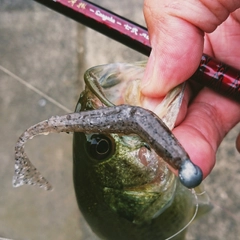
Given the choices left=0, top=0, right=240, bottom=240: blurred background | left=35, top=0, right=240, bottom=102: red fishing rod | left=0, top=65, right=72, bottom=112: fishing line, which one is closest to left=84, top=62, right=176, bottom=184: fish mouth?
left=35, top=0, right=240, bottom=102: red fishing rod

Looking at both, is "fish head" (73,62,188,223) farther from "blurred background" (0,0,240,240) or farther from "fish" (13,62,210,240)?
"blurred background" (0,0,240,240)

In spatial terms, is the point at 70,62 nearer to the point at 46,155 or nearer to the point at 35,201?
the point at 46,155

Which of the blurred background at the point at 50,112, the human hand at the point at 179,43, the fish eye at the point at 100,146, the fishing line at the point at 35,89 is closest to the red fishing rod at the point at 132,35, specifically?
the human hand at the point at 179,43

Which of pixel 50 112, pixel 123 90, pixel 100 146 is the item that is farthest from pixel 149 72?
pixel 50 112

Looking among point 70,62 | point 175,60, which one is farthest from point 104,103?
point 70,62

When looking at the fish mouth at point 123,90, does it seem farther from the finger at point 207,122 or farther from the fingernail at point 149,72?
the finger at point 207,122

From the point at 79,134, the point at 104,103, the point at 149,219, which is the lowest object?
the point at 149,219
